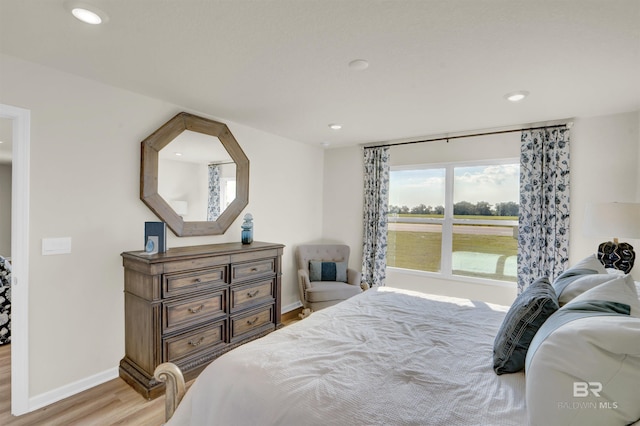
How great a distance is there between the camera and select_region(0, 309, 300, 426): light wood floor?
2127 millimetres

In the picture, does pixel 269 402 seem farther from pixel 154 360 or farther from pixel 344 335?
pixel 154 360

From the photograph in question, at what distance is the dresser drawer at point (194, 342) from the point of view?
256cm

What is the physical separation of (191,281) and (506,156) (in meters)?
3.71

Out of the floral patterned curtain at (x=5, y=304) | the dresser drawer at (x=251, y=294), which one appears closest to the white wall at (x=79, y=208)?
the dresser drawer at (x=251, y=294)

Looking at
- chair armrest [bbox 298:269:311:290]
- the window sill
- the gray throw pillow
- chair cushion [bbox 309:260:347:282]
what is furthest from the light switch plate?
the window sill

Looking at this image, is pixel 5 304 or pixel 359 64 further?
pixel 5 304

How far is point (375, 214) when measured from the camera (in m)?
4.52

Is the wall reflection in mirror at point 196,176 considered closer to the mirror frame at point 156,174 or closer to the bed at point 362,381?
the mirror frame at point 156,174

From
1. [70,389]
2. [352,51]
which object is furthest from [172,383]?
[352,51]

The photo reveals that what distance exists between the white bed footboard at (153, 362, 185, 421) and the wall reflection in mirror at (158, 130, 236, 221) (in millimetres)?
1856

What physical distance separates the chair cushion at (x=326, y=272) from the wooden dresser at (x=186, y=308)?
1195mm

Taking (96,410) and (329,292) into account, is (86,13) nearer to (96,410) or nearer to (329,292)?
(96,410)

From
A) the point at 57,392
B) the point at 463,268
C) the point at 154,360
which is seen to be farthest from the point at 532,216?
the point at 57,392

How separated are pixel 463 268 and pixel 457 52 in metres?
2.90
